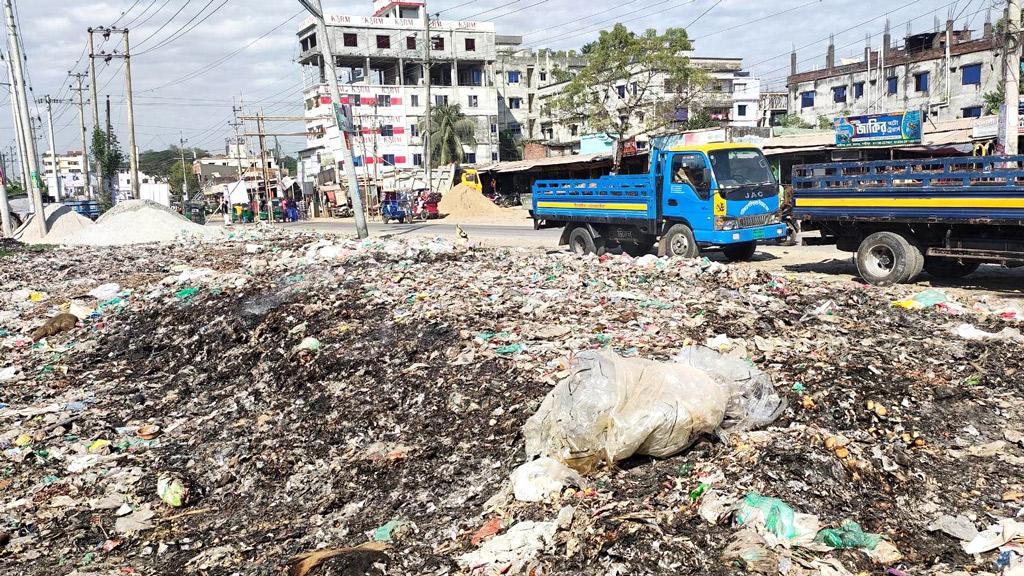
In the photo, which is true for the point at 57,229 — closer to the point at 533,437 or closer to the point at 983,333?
the point at 533,437

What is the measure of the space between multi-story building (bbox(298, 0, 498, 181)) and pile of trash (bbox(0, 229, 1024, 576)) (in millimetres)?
53414

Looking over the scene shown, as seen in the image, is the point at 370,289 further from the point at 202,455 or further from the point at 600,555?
the point at 600,555

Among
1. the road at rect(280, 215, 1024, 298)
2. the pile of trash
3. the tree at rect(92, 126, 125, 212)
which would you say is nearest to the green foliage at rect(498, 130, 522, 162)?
the tree at rect(92, 126, 125, 212)

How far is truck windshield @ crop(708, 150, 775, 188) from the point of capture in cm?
1243

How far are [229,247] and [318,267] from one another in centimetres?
916

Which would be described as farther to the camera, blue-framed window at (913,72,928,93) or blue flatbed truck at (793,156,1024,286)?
blue-framed window at (913,72,928,93)

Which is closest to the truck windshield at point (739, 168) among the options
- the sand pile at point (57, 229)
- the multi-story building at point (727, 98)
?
the sand pile at point (57, 229)

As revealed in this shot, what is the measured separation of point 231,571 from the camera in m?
4.20

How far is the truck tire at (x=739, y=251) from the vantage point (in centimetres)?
1321

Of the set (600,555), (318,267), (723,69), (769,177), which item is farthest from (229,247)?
(723,69)

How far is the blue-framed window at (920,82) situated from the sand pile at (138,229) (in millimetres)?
38688

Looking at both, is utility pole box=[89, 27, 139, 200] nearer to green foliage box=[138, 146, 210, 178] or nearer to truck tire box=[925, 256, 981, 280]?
truck tire box=[925, 256, 981, 280]

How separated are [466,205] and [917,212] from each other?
27604 millimetres

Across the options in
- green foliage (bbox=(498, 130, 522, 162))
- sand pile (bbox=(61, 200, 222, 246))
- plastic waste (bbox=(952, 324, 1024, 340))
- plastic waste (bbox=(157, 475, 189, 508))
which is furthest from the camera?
green foliage (bbox=(498, 130, 522, 162))
